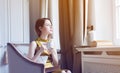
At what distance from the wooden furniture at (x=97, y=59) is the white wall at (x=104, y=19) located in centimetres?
34

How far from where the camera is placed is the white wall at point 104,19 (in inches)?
104

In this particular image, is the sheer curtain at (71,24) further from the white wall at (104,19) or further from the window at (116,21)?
the window at (116,21)

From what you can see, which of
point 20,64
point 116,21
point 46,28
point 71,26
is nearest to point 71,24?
point 71,26

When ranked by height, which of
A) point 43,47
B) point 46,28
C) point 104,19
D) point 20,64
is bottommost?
point 20,64

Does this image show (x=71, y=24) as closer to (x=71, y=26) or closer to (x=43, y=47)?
(x=71, y=26)

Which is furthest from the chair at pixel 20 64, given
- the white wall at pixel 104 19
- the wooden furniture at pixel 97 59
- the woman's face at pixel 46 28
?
the white wall at pixel 104 19

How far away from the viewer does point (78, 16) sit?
2.46m

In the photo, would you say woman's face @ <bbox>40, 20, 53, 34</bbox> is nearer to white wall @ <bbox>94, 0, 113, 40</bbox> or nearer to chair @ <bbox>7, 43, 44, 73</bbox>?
chair @ <bbox>7, 43, 44, 73</bbox>

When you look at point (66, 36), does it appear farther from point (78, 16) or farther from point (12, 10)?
point (12, 10)

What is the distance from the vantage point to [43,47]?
2.21m

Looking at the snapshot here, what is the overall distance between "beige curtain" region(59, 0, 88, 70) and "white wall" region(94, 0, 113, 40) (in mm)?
229

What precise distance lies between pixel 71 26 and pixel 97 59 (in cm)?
55

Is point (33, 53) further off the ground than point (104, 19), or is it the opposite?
point (104, 19)

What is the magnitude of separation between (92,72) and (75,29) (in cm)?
48
